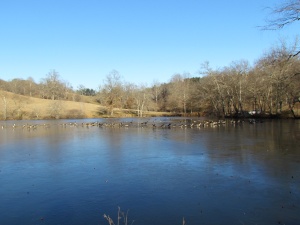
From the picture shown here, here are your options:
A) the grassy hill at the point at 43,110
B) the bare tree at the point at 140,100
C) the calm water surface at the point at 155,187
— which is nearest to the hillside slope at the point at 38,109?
the grassy hill at the point at 43,110

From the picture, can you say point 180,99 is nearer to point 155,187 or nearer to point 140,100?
Result: point 140,100

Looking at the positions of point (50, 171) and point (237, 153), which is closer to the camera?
point (50, 171)

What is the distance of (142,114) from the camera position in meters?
74.1

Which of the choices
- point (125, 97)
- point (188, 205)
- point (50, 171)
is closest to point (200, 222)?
point (188, 205)

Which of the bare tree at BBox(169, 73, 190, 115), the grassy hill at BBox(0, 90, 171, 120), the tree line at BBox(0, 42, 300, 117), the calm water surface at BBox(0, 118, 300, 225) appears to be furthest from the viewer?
the bare tree at BBox(169, 73, 190, 115)

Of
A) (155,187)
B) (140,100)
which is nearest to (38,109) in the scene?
(140,100)

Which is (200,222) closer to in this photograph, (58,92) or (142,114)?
(142,114)

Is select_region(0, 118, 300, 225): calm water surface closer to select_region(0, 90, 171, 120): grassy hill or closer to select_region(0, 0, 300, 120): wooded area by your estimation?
select_region(0, 0, 300, 120): wooded area

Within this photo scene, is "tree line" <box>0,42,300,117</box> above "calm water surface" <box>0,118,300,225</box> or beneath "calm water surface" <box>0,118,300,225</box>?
above

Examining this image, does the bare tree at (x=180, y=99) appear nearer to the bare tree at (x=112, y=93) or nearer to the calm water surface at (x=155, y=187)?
the bare tree at (x=112, y=93)

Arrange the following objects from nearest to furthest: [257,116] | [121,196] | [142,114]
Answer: [121,196]
[257,116]
[142,114]

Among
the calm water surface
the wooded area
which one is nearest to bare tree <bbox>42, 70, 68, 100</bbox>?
the wooded area

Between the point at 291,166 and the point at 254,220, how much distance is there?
5.96 meters

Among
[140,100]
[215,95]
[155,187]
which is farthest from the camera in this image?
[140,100]
